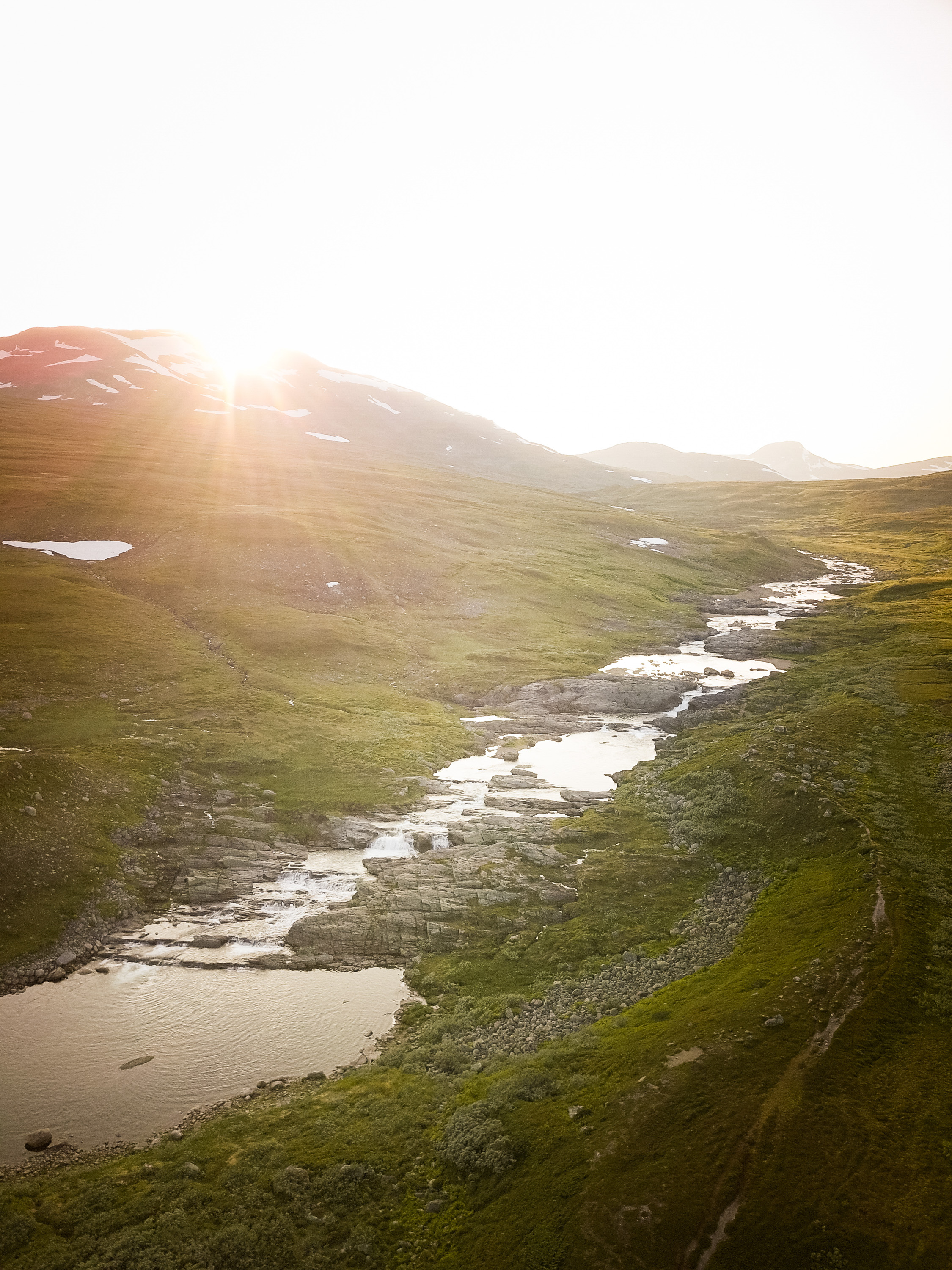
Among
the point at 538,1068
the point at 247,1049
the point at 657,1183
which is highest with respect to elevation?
the point at 657,1183

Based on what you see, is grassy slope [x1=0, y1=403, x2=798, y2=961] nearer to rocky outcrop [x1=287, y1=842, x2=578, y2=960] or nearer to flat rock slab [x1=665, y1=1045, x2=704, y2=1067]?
rocky outcrop [x1=287, y1=842, x2=578, y2=960]

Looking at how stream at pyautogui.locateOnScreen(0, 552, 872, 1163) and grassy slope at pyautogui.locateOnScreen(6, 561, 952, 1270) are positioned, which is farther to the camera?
stream at pyautogui.locateOnScreen(0, 552, 872, 1163)

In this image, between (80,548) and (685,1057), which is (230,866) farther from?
(80,548)

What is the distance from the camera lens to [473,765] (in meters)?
57.7

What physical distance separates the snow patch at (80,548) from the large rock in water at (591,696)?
61807mm

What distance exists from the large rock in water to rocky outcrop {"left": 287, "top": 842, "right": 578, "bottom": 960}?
28355 millimetres

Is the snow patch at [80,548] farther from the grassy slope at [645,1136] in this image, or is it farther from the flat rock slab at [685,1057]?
the flat rock slab at [685,1057]

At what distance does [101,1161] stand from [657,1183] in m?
18.2

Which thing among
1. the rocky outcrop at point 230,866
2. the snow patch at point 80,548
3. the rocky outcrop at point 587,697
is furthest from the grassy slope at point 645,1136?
the snow patch at point 80,548

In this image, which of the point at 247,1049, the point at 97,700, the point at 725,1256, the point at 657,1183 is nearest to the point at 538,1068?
the point at 657,1183

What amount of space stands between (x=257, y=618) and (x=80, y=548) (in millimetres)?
35253

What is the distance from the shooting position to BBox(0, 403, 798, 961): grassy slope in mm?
47906

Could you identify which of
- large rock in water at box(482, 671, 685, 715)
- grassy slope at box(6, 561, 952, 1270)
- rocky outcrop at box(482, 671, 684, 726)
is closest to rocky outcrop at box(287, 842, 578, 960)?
grassy slope at box(6, 561, 952, 1270)

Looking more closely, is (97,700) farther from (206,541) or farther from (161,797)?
(206,541)
